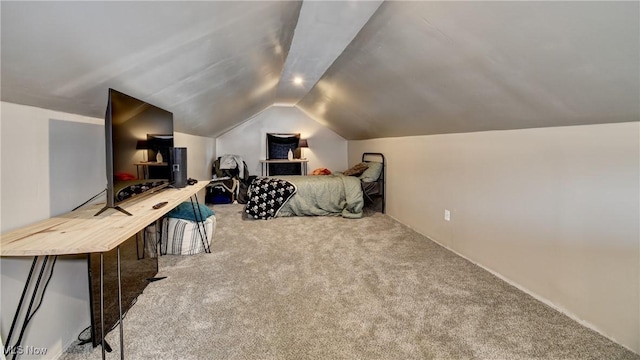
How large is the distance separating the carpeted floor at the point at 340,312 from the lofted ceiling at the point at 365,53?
1.27 meters

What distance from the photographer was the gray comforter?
4.71 metres

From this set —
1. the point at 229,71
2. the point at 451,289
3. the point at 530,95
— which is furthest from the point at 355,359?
the point at 229,71

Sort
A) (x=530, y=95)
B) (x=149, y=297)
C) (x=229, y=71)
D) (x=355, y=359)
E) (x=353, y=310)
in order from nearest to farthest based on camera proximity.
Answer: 1. (x=355, y=359)
2. (x=530, y=95)
3. (x=353, y=310)
4. (x=149, y=297)
5. (x=229, y=71)

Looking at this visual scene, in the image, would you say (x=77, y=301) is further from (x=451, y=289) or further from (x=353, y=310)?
(x=451, y=289)

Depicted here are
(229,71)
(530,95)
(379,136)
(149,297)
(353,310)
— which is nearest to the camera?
(530,95)

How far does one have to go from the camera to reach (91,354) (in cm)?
165

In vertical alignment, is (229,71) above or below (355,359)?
above

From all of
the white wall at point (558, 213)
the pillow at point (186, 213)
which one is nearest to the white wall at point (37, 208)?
the pillow at point (186, 213)

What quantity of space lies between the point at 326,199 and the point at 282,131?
2.87m

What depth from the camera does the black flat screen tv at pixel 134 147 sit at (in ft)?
5.32

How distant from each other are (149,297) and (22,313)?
93cm

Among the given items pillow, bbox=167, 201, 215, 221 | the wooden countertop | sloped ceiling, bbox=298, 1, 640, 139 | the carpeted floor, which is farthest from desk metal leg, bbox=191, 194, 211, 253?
sloped ceiling, bbox=298, 1, 640, 139

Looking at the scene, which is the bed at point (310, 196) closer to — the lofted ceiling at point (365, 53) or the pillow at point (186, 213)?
the pillow at point (186, 213)

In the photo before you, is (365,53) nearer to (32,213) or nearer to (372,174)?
(32,213)
